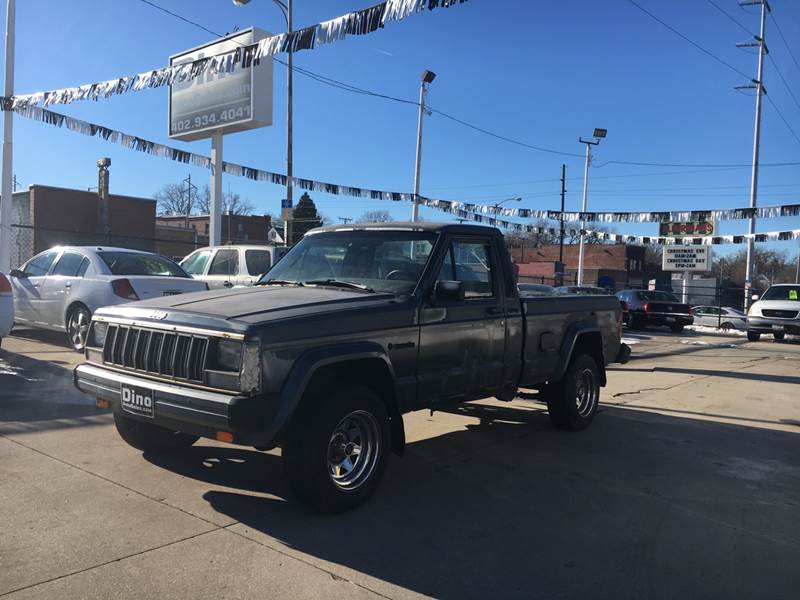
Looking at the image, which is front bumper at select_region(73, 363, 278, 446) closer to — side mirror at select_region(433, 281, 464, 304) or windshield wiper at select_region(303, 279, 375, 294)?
windshield wiper at select_region(303, 279, 375, 294)

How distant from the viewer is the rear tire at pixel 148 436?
5.02 metres

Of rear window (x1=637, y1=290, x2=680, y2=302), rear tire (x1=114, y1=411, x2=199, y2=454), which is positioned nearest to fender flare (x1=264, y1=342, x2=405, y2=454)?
rear tire (x1=114, y1=411, x2=199, y2=454)

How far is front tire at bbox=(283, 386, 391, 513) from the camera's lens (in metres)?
3.96

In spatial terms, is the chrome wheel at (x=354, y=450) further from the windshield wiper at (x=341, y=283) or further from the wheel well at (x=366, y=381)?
the windshield wiper at (x=341, y=283)

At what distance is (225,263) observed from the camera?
1262 cm

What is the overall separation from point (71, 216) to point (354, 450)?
40.4 metres

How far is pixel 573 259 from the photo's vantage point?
244ft

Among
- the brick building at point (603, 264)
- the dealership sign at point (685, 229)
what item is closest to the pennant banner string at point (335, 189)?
the dealership sign at point (685, 229)

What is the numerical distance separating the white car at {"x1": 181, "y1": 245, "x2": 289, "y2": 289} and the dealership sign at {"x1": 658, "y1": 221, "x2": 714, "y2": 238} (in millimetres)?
22493

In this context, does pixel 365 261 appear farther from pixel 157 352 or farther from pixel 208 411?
pixel 208 411

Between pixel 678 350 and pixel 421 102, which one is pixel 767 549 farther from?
pixel 421 102

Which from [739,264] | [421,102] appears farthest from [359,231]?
[739,264]

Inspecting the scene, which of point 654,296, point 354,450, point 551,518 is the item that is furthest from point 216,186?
point 551,518

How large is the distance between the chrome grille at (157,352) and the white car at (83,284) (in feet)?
16.7
